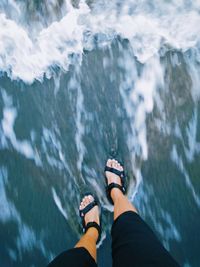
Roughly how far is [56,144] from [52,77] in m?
0.50

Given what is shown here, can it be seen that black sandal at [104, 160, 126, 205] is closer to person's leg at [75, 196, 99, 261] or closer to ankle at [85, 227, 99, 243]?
person's leg at [75, 196, 99, 261]

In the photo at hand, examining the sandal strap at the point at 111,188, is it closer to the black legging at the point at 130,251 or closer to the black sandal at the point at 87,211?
the black sandal at the point at 87,211

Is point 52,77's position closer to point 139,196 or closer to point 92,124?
point 92,124

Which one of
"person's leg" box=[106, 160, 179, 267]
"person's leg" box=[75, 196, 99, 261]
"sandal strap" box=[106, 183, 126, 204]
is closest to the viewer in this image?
"person's leg" box=[106, 160, 179, 267]

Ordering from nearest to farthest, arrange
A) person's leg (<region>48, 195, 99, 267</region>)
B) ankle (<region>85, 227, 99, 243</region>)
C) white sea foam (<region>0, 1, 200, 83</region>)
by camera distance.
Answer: person's leg (<region>48, 195, 99, 267</region>), ankle (<region>85, 227, 99, 243</region>), white sea foam (<region>0, 1, 200, 83</region>)

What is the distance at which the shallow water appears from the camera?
9.73 ft

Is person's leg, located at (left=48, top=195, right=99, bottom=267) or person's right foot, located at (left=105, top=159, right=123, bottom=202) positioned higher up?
person's right foot, located at (left=105, top=159, right=123, bottom=202)

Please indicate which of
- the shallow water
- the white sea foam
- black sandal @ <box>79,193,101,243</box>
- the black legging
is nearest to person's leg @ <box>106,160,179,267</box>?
the black legging

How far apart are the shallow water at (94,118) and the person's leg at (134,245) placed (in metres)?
0.55

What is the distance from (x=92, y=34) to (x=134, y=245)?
5.87ft

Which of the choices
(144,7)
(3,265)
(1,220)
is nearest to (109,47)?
(144,7)

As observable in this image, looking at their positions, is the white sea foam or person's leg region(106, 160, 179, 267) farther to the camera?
the white sea foam

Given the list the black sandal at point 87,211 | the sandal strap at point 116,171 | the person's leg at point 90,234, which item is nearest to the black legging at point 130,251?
the person's leg at point 90,234

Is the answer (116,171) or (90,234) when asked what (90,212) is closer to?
(90,234)
